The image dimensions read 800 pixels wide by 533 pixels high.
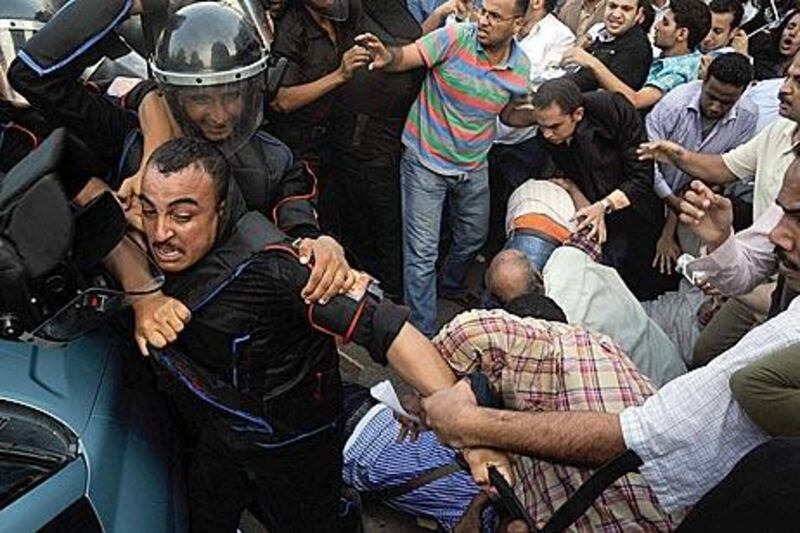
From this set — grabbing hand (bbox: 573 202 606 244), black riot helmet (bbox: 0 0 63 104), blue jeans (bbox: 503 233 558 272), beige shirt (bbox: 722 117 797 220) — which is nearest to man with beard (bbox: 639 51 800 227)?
beige shirt (bbox: 722 117 797 220)

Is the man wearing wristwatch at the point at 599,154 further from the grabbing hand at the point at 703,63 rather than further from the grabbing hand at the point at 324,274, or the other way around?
the grabbing hand at the point at 324,274

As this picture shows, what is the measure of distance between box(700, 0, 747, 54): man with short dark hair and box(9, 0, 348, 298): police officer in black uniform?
10.1 ft

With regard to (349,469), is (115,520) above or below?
above

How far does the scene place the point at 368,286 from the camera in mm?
2354

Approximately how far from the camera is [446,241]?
5008 mm

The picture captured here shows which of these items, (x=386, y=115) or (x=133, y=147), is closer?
(x=133, y=147)

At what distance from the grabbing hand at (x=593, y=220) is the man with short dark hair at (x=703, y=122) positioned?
41cm

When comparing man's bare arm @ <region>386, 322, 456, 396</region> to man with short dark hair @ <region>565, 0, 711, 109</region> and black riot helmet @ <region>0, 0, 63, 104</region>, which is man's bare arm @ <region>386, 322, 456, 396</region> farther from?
man with short dark hair @ <region>565, 0, 711, 109</region>

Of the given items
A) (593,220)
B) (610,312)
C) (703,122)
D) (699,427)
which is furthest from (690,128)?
(699,427)

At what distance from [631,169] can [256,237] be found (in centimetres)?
228

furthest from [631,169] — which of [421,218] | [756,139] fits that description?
[421,218]

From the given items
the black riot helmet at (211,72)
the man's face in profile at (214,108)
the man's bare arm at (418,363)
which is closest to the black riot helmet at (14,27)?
the black riot helmet at (211,72)

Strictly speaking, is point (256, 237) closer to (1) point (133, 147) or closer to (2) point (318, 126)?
(1) point (133, 147)

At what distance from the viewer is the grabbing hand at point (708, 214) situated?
308 centimetres
